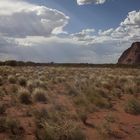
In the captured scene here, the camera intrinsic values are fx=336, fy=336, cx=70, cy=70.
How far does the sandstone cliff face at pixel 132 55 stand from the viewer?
159 meters

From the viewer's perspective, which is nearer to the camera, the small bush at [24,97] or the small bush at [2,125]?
the small bush at [2,125]

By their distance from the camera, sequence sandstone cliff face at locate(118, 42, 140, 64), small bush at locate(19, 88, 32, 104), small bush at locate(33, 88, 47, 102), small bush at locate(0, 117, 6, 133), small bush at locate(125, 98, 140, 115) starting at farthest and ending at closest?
sandstone cliff face at locate(118, 42, 140, 64)
small bush at locate(33, 88, 47, 102)
small bush at locate(19, 88, 32, 104)
small bush at locate(125, 98, 140, 115)
small bush at locate(0, 117, 6, 133)

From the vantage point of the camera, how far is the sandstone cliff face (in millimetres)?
158938

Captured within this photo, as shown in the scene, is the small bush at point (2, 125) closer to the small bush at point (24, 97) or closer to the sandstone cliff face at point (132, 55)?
the small bush at point (24, 97)

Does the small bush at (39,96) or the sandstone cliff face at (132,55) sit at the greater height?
the sandstone cliff face at (132,55)

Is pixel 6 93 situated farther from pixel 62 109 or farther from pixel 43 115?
pixel 43 115

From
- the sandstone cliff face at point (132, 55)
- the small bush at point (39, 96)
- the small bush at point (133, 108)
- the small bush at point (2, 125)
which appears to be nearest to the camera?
the small bush at point (2, 125)

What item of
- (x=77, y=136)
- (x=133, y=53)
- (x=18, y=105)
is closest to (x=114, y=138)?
(x=77, y=136)

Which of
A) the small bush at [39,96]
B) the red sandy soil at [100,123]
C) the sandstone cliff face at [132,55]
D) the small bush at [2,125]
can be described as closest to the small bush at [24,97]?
the small bush at [39,96]

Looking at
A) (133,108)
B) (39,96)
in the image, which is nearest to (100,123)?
(133,108)

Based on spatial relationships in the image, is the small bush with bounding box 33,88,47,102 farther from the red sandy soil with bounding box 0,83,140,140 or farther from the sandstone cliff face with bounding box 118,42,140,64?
the sandstone cliff face with bounding box 118,42,140,64

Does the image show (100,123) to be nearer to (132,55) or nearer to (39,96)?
(39,96)

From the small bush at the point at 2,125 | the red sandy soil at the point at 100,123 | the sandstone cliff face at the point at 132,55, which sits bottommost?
the red sandy soil at the point at 100,123

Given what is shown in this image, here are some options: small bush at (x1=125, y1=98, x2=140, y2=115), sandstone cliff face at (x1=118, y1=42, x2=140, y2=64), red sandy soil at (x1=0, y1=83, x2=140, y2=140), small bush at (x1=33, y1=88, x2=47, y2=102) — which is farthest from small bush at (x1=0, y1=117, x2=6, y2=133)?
sandstone cliff face at (x1=118, y1=42, x2=140, y2=64)
